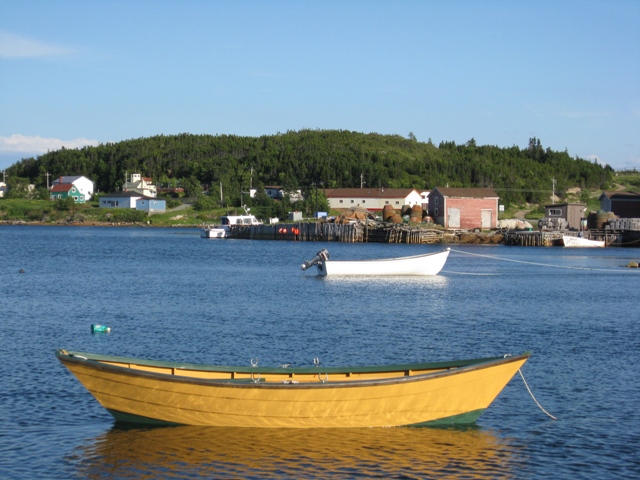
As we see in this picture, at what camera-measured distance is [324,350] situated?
28656 millimetres

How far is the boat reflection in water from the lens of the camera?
55.0ft

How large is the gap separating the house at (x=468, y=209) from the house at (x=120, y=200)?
77904 mm

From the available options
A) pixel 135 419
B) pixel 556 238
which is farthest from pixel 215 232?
pixel 135 419

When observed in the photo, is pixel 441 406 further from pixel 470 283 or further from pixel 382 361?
pixel 470 283

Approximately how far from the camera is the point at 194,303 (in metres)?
41.9

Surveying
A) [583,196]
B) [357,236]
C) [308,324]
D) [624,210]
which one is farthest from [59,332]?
[583,196]

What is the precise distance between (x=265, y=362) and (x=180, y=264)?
144 feet

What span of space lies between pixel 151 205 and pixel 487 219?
3089 inches

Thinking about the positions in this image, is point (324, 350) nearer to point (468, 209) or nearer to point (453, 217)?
point (453, 217)

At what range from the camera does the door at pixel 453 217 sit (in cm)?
11369

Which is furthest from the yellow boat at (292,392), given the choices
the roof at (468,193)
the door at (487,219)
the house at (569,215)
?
the house at (569,215)

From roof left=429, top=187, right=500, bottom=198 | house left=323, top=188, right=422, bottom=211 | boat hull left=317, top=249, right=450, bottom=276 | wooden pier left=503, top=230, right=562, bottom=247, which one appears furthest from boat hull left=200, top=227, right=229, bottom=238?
boat hull left=317, top=249, right=450, bottom=276

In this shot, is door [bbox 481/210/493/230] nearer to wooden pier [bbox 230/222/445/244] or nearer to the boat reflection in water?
wooden pier [bbox 230/222/445/244]

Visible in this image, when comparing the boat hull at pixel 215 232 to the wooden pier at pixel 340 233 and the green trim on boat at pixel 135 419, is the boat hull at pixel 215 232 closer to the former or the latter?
the wooden pier at pixel 340 233
